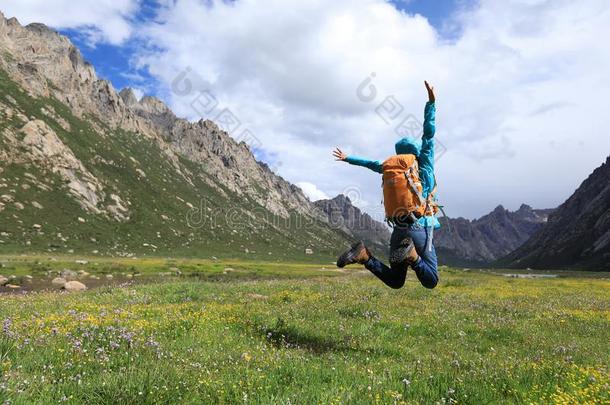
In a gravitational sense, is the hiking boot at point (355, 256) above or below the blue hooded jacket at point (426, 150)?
below

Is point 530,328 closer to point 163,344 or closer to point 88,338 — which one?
point 163,344

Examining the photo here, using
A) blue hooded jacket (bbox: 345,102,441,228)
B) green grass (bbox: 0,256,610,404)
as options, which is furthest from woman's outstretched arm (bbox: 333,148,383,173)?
green grass (bbox: 0,256,610,404)

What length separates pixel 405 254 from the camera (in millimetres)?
8805

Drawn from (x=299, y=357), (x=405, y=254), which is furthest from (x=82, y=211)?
(x=299, y=357)

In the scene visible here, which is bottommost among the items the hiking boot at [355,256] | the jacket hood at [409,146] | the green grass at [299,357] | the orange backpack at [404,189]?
the green grass at [299,357]

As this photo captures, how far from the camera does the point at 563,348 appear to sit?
973 centimetres

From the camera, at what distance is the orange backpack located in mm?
9203

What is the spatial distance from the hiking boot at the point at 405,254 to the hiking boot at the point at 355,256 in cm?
87

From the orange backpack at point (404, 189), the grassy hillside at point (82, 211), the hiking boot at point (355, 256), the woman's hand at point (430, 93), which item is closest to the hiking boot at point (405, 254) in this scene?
the orange backpack at point (404, 189)

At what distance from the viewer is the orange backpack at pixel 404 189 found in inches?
362

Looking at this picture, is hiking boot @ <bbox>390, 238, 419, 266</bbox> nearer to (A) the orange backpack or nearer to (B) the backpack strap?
(A) the orange backpack

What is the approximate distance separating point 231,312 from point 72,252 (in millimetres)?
104663

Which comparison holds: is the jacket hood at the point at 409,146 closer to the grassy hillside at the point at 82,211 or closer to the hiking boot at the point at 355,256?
the hiking boot at the point at 355,256

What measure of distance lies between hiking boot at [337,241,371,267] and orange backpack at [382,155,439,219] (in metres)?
1.09
